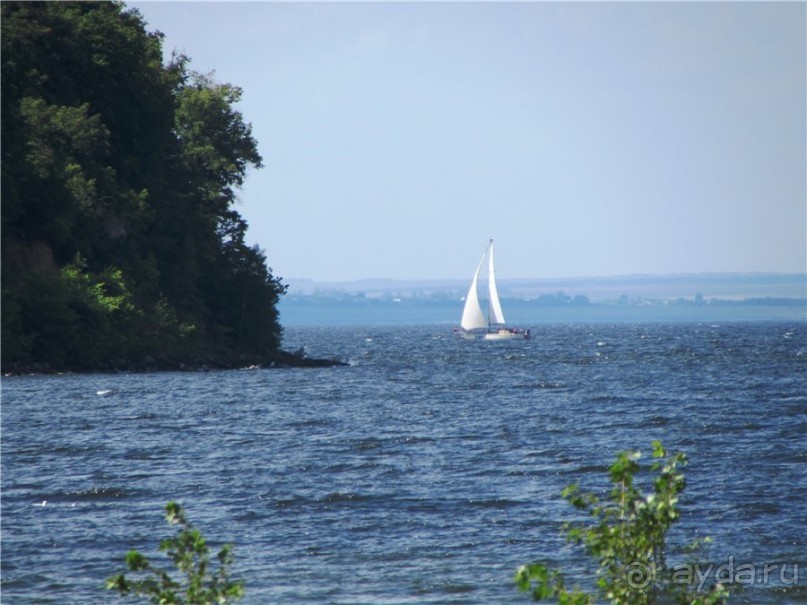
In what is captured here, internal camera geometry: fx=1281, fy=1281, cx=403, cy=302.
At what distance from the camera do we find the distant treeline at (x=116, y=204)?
55.6 metres

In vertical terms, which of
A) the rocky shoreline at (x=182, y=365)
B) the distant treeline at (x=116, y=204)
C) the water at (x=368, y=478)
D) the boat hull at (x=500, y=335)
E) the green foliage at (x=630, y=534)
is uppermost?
the distant treeline at (x=116, y=204)

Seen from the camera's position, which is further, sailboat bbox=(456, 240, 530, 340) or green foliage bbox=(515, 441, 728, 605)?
sailboat bbox=(456, 240, 530, 340)

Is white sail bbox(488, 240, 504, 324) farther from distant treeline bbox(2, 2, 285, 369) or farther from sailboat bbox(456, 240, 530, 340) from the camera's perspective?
distant treeline bbox(2, 2, 285, 369)

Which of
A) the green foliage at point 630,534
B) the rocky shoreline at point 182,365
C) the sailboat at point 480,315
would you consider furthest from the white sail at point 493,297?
the green foliage at point 630,534

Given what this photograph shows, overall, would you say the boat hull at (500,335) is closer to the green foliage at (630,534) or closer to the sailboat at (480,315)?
the sailboat at (480,315)

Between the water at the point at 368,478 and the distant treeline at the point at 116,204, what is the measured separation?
207 inches

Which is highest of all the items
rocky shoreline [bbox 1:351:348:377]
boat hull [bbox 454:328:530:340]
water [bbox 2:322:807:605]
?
rocky shoreline [bbox 1:351:348:377]

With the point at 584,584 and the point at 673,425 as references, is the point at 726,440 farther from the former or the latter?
the point at 584,584

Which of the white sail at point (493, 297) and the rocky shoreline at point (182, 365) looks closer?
the rocky shoreline at point (182, 365)

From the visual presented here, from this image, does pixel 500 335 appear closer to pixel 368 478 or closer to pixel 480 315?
pixel 480 315

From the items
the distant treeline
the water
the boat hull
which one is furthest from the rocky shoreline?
the boat hull

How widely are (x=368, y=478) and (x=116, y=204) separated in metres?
39.7

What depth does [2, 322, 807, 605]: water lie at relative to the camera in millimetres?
17172

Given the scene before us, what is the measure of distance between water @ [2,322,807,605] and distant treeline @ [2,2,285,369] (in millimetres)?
5250
